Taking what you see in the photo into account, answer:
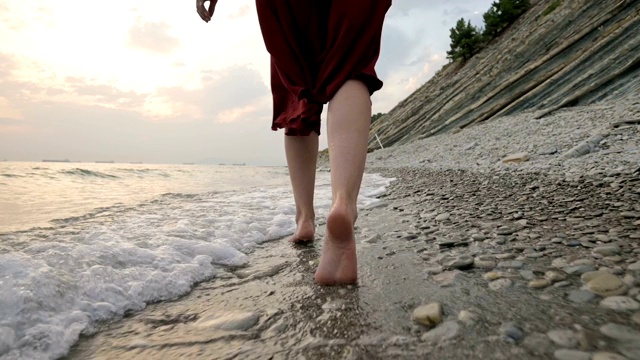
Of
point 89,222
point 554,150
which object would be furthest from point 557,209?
point 554,150

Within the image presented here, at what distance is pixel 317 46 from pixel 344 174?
666mm

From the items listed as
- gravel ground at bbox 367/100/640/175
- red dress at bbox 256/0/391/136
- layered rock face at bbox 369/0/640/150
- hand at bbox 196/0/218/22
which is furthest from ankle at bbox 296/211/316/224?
layered rock face at bbox 369/0/640/150

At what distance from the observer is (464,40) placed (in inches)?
851

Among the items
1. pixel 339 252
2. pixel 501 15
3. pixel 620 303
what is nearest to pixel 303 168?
pixel 339 252

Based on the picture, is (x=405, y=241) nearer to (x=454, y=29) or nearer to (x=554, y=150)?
(x=554, y=150)

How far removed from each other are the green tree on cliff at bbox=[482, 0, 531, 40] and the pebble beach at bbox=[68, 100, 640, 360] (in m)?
21.1

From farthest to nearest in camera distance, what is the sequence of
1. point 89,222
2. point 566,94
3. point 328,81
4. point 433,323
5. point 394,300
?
point 566,94, point 89,222, point 328,81, point 394,300, point 433,323

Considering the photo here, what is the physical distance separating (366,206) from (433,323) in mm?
2627

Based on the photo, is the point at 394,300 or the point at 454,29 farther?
the point at 454,29

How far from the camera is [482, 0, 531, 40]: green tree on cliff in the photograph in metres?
20.1

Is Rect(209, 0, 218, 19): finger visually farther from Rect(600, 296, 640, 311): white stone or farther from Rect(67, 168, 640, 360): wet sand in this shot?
Rect(600, 296, 640, 311): white stone

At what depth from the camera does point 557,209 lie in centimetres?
223

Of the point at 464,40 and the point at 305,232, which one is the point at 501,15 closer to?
the point at 464,40

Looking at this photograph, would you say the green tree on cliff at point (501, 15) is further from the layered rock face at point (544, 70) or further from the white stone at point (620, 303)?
the white stone at point (620, 303)
